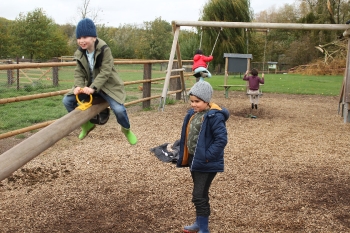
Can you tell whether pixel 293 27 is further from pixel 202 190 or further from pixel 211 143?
pixel 202 190

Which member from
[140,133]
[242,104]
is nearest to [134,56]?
[242,104]

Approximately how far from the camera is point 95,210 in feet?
12.8

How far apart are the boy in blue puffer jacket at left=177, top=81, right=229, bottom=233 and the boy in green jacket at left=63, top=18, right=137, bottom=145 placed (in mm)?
655

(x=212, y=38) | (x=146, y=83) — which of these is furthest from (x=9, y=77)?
(x=212, y=38)

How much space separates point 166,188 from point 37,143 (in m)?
2.26

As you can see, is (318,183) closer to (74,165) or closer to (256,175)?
(256,175)

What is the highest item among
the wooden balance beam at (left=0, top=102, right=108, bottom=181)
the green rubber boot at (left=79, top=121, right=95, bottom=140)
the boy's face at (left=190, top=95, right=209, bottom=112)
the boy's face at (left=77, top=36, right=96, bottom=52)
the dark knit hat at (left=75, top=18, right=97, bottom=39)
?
the dark knit hat at (left=75, top=18, right=97, bottom=39)

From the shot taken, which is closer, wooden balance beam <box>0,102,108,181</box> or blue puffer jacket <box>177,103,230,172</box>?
wooden balance beam <box>0,102,108,181</box>

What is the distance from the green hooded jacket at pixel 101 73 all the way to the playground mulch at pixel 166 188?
1221 mm

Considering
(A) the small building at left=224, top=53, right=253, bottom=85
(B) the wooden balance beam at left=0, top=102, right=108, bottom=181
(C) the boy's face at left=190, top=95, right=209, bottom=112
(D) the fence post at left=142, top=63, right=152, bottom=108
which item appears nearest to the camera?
(B) the wooden balance beam at left=0, top=102, right=108, bottom=181

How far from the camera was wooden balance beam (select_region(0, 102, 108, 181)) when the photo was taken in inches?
92.4

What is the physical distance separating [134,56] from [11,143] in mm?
43598

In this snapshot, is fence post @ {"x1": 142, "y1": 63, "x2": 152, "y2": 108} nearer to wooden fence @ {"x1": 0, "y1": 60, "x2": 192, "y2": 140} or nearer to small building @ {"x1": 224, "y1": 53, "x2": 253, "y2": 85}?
wooden fence @ {"x1": 0, "y1": 60, "x2": 192, "y2": 140}

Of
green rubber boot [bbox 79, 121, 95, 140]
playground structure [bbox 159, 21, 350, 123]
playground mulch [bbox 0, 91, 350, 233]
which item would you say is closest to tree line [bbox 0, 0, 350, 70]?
playground structure [bbox 159, 21, 350, 123]
